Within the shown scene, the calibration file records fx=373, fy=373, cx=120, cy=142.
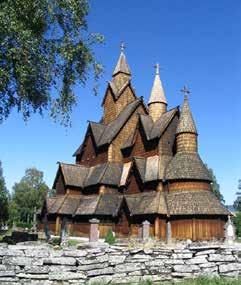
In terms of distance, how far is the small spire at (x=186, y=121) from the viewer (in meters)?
33.0

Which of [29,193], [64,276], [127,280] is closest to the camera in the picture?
A: [64,276]

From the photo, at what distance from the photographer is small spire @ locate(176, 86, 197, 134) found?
33031mm

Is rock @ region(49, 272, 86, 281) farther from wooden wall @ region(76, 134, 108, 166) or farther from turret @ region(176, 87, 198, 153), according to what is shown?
wooden wall @ region(76, 134, 108, 166)

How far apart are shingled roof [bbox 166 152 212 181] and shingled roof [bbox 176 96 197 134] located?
2.15m

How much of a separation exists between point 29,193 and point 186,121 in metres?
45.1

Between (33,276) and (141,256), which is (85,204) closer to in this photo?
(141,256)

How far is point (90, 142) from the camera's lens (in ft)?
138

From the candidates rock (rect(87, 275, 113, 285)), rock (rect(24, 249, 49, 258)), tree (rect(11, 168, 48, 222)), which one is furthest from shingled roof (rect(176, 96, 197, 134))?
tree (rect(11, 168, 48, 222))

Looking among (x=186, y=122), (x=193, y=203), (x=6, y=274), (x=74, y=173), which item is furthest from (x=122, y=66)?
(x=6, y=274)

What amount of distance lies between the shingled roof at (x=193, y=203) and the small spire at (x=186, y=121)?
581 cm

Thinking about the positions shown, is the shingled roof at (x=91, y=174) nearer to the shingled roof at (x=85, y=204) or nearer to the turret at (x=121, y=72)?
the shingled roof at (x=85, y=204)

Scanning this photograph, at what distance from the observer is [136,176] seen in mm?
33781

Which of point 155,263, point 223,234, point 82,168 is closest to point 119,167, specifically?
point 82,168

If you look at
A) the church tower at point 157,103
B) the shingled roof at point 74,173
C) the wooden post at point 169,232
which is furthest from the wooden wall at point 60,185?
the wooden post at point 169,232
